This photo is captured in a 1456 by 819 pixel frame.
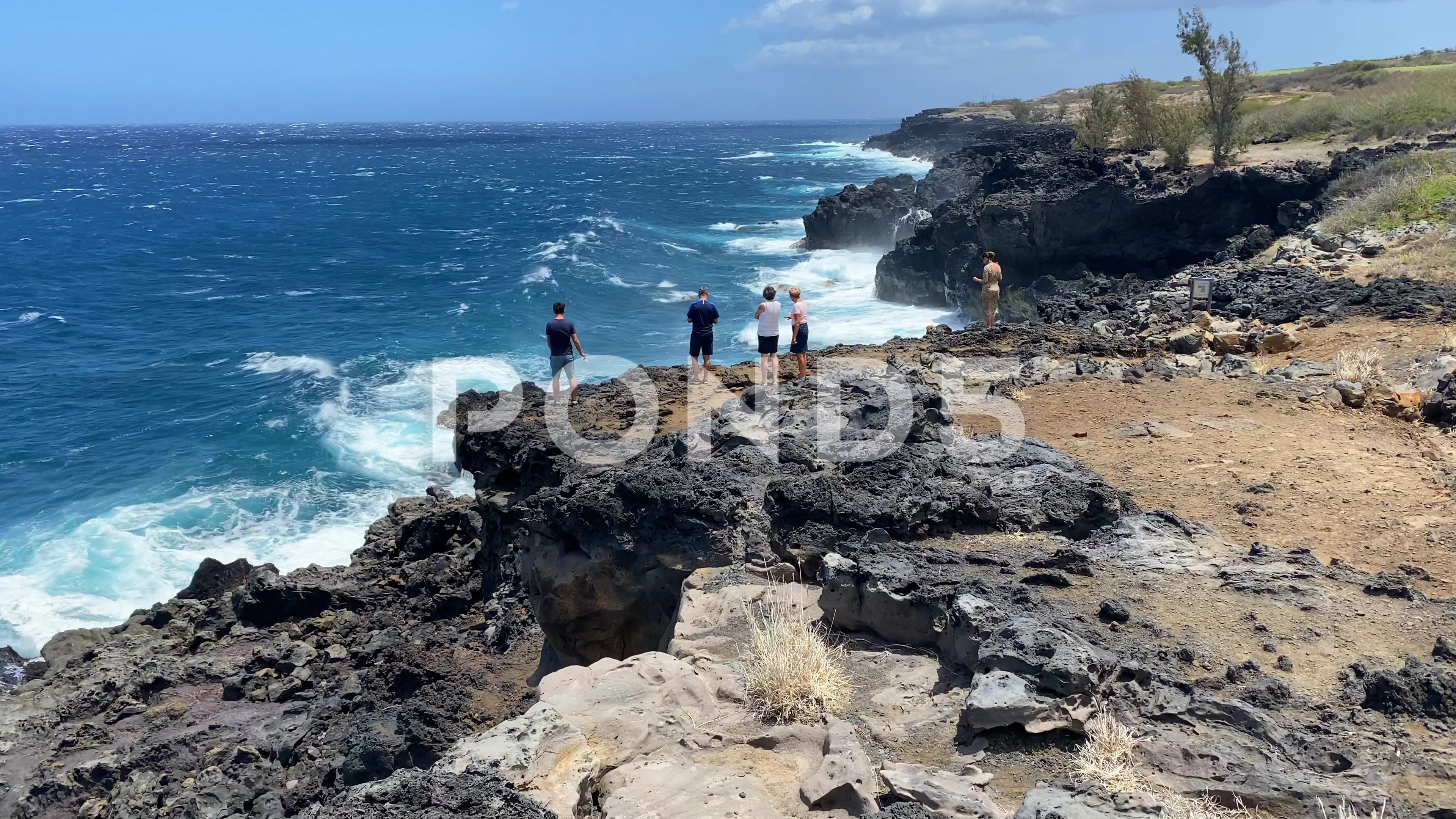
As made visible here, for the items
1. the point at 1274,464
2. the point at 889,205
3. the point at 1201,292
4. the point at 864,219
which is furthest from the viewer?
the point at 889,205

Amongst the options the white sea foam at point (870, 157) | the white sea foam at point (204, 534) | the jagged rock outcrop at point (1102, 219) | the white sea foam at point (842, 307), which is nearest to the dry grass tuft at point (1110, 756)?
the white sea foam at point (204, 534)

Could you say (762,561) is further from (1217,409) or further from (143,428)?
(143,428)

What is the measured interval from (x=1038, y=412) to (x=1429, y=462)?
347 cm

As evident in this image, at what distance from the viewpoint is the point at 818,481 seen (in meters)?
7.11

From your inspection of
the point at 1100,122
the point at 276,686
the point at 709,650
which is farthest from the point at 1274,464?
the point at 1100,122

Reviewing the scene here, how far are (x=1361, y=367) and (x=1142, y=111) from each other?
21449mm

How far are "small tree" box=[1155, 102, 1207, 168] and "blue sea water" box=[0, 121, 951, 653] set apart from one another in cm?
760

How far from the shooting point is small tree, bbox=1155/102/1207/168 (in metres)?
26.6

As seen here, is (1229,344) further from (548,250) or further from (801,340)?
(548,250)

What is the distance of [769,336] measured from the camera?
1177cm

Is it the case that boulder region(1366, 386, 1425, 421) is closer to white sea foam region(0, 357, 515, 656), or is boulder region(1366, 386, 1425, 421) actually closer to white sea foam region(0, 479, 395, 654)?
white sea foam region(0, 357, 515, 656)

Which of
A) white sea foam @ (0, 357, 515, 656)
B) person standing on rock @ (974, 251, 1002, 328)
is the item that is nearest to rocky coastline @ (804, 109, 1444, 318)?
person standing on rock @ (974, 251, 1002, 328)

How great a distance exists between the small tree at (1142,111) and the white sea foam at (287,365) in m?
24.4

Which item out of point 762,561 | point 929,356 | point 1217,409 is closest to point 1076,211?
point 929,356
